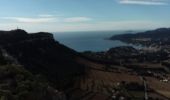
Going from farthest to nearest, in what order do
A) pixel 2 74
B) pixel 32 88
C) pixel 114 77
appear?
pixel 114 77 → pixel 2 74 → pixel 32 88

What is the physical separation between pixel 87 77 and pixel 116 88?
1193cm

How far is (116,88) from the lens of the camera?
87812 mm

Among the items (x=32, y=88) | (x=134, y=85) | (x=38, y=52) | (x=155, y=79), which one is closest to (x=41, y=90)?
(x=32, y=88)

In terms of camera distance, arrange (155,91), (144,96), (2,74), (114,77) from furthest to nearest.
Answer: (114,77), (155,91), (144,96), (2,74)

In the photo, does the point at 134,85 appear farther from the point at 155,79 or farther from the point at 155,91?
the point at 155,79

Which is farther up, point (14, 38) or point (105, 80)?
point (14, 38)

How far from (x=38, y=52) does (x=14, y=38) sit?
31.4ft

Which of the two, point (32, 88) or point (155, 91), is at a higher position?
point (32, 88)

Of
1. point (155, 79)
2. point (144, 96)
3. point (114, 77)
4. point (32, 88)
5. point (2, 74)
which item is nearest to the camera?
point (32, 88)

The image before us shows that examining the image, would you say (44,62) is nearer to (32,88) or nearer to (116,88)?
(116,88)

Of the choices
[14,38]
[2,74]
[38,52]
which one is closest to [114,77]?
[38,52]

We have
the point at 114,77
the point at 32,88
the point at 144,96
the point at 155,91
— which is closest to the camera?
the point at 32,88

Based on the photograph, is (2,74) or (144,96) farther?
(144,96)

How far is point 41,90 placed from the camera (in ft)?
124
